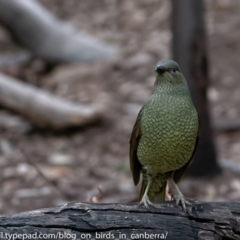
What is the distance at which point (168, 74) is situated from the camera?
3.73 meters

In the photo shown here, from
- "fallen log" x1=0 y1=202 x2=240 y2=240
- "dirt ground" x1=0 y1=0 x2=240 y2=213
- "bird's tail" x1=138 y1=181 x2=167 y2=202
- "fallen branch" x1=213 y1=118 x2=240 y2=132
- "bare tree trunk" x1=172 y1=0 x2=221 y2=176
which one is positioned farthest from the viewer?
"fallen branch" x1=213 y1=118 x2=240 y2=132

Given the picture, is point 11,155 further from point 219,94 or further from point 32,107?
point 219,94

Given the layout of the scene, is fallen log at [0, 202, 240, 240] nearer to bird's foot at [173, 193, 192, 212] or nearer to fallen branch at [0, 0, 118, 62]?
bird's foot at [173, 193, 192, 212]

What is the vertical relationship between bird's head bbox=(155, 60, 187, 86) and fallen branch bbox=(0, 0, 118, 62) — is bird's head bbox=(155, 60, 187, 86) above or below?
below

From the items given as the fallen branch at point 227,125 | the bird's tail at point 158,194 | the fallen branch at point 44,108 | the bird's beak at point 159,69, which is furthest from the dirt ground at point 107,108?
the bird's beak at point 159,69

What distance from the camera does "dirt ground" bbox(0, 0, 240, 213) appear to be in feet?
22.2

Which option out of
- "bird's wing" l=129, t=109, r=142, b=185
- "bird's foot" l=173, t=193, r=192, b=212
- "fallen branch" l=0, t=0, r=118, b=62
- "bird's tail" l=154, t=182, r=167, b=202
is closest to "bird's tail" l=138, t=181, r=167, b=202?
"bird's tail" l=154, t=182, r=167, b=202

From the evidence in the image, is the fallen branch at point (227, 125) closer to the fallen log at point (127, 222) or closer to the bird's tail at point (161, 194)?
the bird's tail at point (161, 194)

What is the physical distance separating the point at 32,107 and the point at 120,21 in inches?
156

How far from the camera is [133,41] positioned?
10.4m

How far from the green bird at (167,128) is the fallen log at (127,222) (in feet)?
0.43

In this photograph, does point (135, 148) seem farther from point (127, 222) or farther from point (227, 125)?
point (227, 125)

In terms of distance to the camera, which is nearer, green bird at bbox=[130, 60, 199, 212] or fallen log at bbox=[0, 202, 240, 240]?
fallen log at bbox=[0, 202, 240, 240]

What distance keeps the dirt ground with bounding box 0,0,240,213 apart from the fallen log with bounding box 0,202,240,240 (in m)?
1.83
